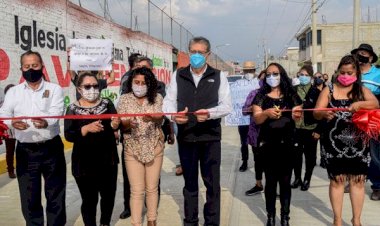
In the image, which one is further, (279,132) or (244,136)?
(244,136)

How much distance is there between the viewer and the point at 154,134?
4125mm

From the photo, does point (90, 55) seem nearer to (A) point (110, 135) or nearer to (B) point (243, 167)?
(A) point (110, 135)

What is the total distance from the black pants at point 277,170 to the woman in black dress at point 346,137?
1.44 feet

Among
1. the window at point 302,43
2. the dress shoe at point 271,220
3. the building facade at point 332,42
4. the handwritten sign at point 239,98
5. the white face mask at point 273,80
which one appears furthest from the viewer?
the window at point 302,43

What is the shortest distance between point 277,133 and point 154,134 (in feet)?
4.04

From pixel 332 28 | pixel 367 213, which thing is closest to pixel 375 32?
pixel 332 28

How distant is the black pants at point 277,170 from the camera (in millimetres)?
4344

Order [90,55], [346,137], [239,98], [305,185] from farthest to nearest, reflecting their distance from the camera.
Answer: [239,98], [90,55], [305,185], [346,137]

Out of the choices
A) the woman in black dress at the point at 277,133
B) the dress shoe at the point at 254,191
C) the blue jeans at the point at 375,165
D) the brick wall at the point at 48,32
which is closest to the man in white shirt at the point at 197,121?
the woman in black dress at the point at 277,133

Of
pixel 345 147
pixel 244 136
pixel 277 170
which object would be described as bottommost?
pixel 277 170

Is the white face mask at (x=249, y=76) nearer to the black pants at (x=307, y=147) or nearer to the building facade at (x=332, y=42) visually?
the black pants at (x=307, y=147)

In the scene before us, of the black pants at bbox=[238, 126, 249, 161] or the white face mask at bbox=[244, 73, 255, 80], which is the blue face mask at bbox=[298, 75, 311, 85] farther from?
the black pants at bbox=[238, 126, 249, 161]

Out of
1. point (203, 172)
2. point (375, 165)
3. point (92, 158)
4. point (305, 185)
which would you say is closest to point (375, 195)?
point (375, 165)

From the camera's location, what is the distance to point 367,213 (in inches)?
196
